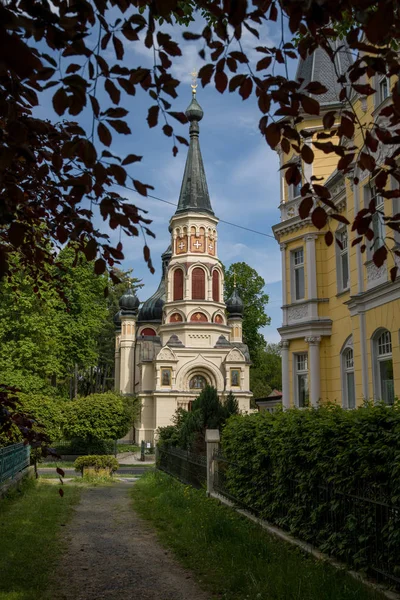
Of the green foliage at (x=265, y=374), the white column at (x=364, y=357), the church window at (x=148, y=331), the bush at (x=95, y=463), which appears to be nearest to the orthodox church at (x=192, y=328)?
the church window at (x=148, y=331)

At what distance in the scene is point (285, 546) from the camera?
812 centimetres

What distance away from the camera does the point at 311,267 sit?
64.5ft

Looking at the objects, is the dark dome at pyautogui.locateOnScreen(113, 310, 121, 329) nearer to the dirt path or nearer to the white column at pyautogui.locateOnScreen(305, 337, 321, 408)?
the white column at pyautogui.locateOnScreen(305, 337, 321, 408)

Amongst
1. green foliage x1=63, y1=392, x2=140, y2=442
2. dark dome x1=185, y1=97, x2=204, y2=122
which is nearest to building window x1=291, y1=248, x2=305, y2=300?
green foliage x1=63, y1=392, x2=140, y2=442

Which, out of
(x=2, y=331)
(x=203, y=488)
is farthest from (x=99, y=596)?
(x=2, y=331)

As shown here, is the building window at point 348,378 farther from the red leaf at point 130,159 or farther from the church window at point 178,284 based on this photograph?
the church window at point 178,284

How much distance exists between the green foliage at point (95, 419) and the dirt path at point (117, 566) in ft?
73.9

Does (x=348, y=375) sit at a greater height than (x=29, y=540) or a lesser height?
greater

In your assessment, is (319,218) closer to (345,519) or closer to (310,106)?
(310,106)

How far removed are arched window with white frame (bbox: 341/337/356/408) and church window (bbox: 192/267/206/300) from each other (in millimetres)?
35695

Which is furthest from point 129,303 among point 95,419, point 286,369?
point 286,369

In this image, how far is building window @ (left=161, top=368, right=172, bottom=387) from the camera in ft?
168

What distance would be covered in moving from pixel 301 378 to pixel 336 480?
43.8 feet

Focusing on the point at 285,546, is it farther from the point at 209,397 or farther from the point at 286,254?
the point at 286,254
